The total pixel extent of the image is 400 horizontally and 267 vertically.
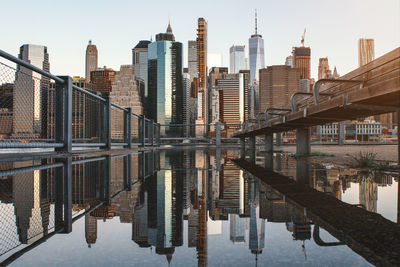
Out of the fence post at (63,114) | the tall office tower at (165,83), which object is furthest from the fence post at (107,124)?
the tall office tower at (165,83)

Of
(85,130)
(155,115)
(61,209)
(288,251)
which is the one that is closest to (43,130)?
(85,130)

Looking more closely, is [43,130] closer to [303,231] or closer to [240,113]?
[303,231]

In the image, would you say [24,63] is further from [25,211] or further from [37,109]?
[25,211]

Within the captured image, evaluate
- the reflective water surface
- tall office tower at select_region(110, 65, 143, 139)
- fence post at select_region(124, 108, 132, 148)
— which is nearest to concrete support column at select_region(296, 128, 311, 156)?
the reflective water surface

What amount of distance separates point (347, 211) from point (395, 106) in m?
2.41

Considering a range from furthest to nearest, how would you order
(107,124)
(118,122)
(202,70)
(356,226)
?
(202,70), (118,122), (107,124), (356,226)

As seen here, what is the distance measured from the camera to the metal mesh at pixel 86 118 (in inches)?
261

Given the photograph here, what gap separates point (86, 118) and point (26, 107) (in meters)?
2.41

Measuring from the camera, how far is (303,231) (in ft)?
5.69

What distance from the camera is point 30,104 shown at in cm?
540

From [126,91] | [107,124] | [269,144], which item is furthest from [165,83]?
[107,124]

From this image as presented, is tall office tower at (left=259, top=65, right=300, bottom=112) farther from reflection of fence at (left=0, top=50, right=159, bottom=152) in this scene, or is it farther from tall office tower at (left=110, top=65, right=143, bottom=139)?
reflection of fence at (left=0, top=50, right=159, bottom=152)

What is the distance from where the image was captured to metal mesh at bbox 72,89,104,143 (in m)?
6.64

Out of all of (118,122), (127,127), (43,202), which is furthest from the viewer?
(127,127)
